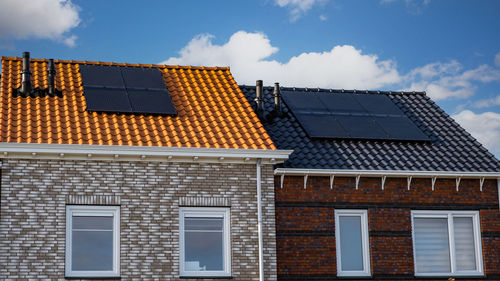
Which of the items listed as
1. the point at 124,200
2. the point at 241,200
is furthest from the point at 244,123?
the point at 124,200

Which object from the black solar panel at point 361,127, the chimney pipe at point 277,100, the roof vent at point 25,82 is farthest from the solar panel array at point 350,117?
the roof vent at point 25,82

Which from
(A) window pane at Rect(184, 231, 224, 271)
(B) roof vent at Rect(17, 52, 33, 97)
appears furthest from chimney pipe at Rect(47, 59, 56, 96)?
(A) window pane at Rect(184, 231, 224, 271)

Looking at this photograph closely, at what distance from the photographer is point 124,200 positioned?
1600 centimetres

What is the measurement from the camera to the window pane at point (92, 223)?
15.8 meters

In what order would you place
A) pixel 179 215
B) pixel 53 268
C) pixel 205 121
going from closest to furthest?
pixel 53 268, pixel 179 215, pixel 205 121

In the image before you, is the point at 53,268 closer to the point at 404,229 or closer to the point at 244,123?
the point at 244,123

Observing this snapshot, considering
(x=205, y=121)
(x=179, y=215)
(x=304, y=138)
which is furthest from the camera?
(x=304, y=138)

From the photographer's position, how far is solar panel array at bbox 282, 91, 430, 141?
767 inches

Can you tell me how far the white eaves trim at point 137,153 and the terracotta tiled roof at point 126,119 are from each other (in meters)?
0.27

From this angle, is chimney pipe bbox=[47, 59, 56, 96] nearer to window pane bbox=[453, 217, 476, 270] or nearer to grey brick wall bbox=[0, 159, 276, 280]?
grey brick wall bbox=[0, 159, 276, 280]

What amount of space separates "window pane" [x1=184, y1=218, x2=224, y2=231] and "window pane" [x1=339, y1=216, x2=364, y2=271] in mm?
3131

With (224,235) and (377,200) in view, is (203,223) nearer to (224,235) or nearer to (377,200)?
(224,235)

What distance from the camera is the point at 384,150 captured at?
19.1 meters

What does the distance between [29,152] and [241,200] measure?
4.79 meters
